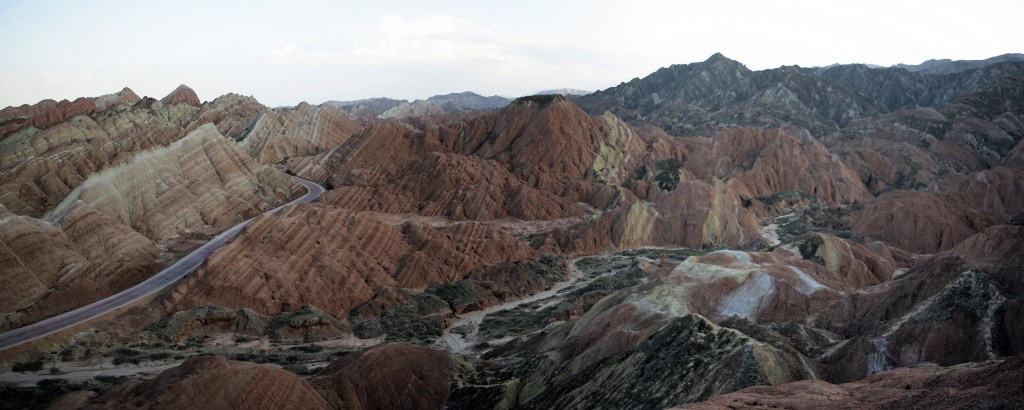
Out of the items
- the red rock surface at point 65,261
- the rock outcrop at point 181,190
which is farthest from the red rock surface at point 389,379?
the rock outcrop at point 181,190

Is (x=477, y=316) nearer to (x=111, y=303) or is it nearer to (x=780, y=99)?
(x=111, y=303)

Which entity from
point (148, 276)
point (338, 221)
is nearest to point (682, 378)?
point (338, 221)

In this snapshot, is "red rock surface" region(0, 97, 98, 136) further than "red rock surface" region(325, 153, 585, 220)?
Yes

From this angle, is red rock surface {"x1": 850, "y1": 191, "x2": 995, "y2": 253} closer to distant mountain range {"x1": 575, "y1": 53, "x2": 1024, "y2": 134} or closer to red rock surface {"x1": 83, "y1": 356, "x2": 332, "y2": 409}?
red rock surface {"x1": 83, "y1": 356, "x2": 332, "y2": 409}

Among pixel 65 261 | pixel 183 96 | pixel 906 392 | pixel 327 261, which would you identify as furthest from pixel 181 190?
pixel 183 96

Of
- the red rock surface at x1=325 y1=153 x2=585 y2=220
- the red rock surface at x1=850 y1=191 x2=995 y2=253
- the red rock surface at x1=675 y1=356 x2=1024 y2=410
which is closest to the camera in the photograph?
the red rock surface at x1=675 y1=356 x2=1024 y2=410

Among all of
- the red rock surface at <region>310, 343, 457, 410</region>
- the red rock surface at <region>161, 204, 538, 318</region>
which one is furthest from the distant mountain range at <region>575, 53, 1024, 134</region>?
the red rock surface at <region>310, 343, 457, 410</region>

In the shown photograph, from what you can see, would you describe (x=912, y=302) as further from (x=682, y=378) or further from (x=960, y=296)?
(x=682, y=378)

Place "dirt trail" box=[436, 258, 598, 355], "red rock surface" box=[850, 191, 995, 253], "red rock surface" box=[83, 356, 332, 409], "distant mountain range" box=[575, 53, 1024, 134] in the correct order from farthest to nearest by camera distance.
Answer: "distant mountain range" box=[575, 53, 1024, 134]
"red rock surface" box=[850, 191, 995, 253]
"dirt trail" box=[436, 258, 598, 355]
"red rock surface" box=[83, 356, 332, 409]
